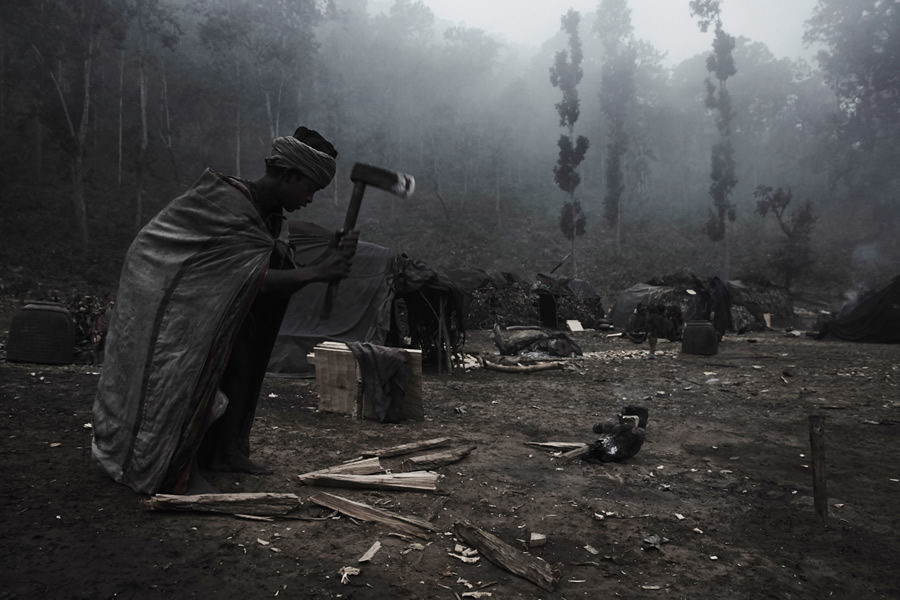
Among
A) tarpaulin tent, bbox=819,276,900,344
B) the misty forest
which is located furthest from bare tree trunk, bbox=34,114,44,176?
tarpaulin tent, bbox=819,276,900,344

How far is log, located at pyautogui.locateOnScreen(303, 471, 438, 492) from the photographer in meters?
3.39

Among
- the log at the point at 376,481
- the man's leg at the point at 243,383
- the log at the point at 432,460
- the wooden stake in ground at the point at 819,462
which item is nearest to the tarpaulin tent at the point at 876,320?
the wooden stake in ground at the point at 819,462

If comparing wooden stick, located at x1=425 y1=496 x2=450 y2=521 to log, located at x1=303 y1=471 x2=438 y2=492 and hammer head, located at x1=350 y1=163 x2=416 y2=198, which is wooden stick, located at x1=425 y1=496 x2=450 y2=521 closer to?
log, located at x1=303 y1=471 x2=438 y2=492

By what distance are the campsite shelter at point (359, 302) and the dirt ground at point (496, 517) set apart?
3184mm

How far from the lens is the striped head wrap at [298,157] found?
3.18 metres

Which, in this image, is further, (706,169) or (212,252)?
(706,169)

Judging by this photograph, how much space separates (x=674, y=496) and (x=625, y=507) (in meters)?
0.49

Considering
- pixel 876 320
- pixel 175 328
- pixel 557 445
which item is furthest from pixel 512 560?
pixel 876 320

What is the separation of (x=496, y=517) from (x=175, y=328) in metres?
2.07

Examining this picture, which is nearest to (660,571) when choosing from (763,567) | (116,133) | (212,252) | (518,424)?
(763,567)

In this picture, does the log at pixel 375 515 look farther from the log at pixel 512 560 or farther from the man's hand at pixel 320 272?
the man's hand at pixel 320 272

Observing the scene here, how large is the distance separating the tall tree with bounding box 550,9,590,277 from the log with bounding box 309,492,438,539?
35.0m

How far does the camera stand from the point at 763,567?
2.67 m

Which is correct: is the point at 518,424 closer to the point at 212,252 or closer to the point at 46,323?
the point at 212,252
